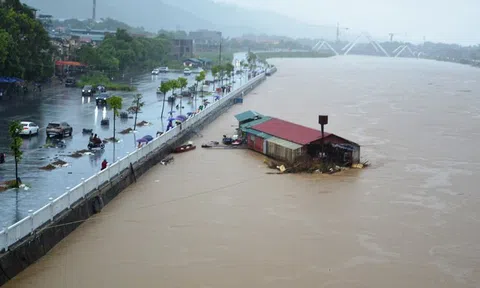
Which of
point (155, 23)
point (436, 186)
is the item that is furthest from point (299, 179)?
point (155, 23)

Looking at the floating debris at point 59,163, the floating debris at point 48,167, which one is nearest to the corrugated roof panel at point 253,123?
the floating debris at point 59,163

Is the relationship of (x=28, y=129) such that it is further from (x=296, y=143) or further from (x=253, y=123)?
(x=296, y=143)

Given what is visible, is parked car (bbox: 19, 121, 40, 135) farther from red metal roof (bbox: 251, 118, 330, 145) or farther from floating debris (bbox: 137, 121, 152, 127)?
red metal roof (bbox: 251, 118, 330, 145)

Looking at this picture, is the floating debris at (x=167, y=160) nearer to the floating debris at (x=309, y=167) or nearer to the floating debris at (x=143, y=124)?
the floating debris at (x=309, y=167)

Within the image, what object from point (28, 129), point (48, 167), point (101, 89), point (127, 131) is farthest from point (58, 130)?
point (101, 89)

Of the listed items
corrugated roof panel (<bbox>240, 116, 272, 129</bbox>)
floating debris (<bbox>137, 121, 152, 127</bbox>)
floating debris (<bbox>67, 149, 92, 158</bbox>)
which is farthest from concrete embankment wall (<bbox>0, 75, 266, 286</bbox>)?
floating debris (<bbox>137, 121, 152, 127</bbox>)

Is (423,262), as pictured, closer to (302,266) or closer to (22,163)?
(302,266)
